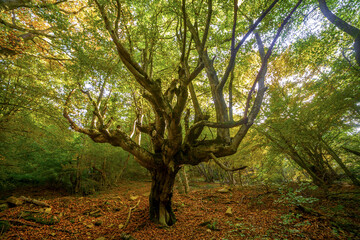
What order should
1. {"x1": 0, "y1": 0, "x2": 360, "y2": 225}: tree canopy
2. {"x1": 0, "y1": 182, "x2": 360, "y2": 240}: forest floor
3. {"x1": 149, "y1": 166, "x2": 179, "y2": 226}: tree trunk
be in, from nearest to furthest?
1. {"x1": 0, "y1": 182, "x2": 360, "y2": 240}: forest floor
2. {"x1": 0, "y1": 0, "x2": 360, "y2": 225}: tree canopy
3. {"x1": 149, "y1": 166, "x2": 179, "y2": 226}: tree trunk

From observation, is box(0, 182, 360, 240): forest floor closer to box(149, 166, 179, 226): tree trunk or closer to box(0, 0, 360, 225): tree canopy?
box(149, 166, 179, 226): tree trunk

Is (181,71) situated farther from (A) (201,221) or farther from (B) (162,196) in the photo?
(A) (201,221)

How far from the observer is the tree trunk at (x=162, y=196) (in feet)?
14.2

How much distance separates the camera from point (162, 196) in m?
4.39

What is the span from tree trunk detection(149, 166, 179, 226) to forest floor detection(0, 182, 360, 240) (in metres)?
0.28

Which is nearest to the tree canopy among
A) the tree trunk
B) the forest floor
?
the tree trunk

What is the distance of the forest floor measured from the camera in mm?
3406

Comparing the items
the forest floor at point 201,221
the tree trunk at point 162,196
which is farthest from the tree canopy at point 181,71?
the forest floor at point 201,221

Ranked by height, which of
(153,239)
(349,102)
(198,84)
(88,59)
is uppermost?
(198,84)

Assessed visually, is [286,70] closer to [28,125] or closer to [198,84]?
[198,84]

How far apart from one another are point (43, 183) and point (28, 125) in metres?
6.18

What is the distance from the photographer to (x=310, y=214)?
4.12 meters

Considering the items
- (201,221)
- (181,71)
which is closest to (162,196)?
(201,221)

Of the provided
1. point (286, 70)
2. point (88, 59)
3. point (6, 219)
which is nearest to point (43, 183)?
point (6, 219)
